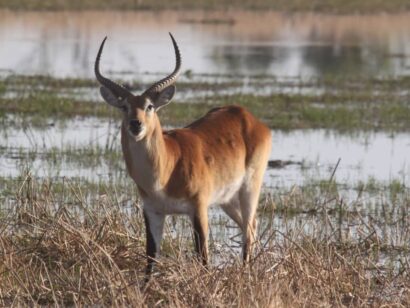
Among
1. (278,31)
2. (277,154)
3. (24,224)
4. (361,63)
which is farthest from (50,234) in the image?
(278,31)

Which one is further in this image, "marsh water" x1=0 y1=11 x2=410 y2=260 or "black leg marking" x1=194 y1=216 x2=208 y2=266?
"marsh water" x1=0 y1=11 x2=410 y2=260

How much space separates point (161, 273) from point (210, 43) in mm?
24122

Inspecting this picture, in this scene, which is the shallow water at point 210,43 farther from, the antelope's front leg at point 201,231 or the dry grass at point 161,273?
the antelope's front leg at point 201,231

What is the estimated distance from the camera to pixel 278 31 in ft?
124

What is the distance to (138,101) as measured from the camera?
7.82 m

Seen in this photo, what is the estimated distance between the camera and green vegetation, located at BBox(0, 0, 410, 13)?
128ft

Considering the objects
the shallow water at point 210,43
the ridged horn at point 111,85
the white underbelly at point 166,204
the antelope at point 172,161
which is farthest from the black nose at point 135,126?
the shallow water at point 210,43

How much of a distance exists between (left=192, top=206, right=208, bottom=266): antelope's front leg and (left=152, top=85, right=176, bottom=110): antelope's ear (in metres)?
0.73

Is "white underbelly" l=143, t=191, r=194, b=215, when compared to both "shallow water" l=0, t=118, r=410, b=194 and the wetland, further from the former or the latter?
"shallow water" l=0, t=118, r=410, b=194

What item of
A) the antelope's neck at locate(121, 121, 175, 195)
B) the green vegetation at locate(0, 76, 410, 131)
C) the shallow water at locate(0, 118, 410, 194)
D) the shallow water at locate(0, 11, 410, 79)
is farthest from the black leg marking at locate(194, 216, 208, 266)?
the shallow water at locate(0, 11, 410, 79)

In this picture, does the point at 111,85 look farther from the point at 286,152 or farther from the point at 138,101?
the point at 286,152

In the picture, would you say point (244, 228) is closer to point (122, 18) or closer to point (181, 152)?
point (181, 152)

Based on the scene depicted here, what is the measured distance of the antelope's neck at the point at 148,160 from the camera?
7.96m

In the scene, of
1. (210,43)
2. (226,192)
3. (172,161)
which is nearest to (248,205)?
(226,192)
